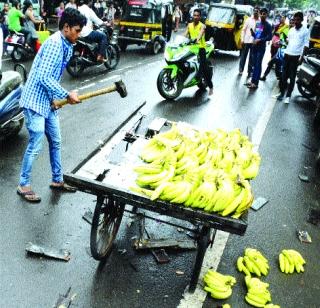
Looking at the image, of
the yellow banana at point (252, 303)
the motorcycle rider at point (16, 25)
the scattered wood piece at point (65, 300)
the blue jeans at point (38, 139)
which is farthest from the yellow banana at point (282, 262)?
the motorcycle rider at point (16, 25)

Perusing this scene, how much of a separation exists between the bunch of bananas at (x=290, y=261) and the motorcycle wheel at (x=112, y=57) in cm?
945

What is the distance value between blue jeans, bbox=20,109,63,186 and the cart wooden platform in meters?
0.89

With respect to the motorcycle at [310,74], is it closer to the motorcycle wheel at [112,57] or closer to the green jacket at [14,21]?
the motorcycle wheel at [112,57]

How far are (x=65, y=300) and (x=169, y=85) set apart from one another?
702cm

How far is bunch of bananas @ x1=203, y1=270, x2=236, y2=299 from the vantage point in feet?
11.7

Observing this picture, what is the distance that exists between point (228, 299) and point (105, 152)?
1.86 metres

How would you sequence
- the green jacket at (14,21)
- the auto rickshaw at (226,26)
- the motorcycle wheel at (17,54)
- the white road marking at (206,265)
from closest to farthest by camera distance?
the white road marking at (206,265)
the motorcycle wheel at (17,54)
the green jacket at (14,21)
the auto rickshaw at (226,26)

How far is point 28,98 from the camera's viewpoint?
4398mm

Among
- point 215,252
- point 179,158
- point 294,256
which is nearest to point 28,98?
point 179,158

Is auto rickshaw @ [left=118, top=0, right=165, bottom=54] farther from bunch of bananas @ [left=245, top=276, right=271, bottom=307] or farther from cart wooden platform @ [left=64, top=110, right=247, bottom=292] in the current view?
bunch of bananas @ [left=245, top=276, right=271, bottom=307]

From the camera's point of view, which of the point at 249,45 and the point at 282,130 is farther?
the point at 249,45

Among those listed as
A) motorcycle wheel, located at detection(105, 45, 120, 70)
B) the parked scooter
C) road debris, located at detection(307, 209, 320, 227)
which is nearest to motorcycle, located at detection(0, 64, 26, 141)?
road debris, located at detection(307, 209, 320, 227)

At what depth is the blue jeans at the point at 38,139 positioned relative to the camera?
4488mm

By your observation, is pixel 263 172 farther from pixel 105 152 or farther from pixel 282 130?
pixel 105 152
